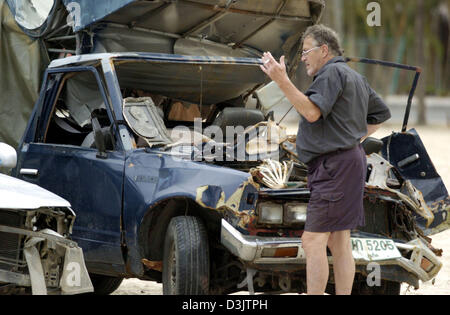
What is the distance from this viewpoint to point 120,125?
21.7 ft

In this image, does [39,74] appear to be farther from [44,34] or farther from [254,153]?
[254,153]

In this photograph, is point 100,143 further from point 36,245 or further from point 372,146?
point 372,146

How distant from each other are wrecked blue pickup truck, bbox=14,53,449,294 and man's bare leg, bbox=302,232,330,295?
18 cm

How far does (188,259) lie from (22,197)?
115 centimetres

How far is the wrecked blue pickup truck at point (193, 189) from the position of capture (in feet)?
19.2

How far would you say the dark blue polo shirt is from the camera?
537 centimetres

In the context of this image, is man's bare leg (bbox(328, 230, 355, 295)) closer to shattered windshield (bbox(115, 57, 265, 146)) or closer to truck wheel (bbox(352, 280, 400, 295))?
truck wheel (bbox(352, 280, 400, 295))

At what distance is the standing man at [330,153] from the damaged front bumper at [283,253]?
0.18m

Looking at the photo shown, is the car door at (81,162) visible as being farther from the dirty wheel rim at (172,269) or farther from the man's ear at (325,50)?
the man's ear at (325,50)

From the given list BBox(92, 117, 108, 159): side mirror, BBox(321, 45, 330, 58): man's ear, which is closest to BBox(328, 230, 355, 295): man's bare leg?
BBox(321, 45, 330, 58): man's ear

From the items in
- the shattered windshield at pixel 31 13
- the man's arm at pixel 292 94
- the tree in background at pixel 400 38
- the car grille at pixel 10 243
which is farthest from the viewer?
the tree in background at pixel 400 38

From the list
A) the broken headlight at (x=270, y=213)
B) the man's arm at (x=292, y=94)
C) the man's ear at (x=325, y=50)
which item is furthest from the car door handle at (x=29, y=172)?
the man's ear at (x=325, y=50)

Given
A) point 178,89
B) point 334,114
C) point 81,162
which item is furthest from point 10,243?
point 178,89
